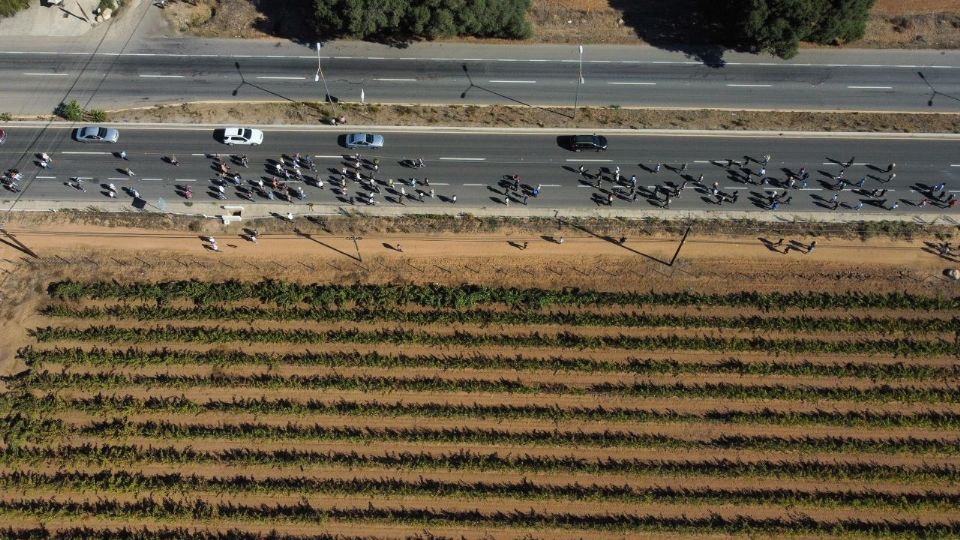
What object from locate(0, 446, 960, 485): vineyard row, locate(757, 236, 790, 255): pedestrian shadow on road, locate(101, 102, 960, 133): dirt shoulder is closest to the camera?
locate(0, 446, 960, 485): vineyard row

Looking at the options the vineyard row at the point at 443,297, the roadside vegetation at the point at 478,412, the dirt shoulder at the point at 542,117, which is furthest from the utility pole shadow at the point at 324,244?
the dirt shoulder at the point at 542,117

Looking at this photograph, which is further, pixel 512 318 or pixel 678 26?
pixel 678 26

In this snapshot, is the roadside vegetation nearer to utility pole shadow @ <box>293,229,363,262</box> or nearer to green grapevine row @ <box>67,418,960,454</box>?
green grapevine row @ <box>67,418,960,454</box>

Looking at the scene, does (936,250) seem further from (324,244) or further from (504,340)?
(324,244)

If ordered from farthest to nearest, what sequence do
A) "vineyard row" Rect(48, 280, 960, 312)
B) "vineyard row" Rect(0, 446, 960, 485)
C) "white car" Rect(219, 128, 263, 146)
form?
"white car" Rect(219, 128, 263, 146) < "vineyard row" Rect(48, 280, 960, 312) < "vineyard row" Rect(0, 446, 960, 485)

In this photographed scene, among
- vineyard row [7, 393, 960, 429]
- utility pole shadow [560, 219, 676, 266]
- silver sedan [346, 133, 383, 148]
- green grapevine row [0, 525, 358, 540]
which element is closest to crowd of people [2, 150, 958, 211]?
silver sedan [346, 133, 383, 148]

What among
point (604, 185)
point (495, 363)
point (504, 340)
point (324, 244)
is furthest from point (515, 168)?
point (324, 244)

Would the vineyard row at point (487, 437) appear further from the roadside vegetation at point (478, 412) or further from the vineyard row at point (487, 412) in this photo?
the vineyard row at point (487, 412)

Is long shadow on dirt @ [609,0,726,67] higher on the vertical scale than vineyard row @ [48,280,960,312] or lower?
higher
